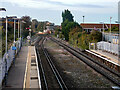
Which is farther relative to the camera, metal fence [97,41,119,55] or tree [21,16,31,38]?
tree [21,16,31,38]

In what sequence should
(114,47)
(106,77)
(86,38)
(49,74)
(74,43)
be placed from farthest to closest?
(74,43), (86,38), (114,47), (49,74), (106,77)

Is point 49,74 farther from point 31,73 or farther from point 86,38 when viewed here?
point 86,38

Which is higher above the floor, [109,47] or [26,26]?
[26,26]

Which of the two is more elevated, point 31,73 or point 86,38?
point 86,38

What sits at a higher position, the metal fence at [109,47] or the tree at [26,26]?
the tree at [26,26]

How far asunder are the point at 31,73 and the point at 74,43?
2553cm

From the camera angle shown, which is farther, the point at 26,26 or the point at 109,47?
the point at 26,26

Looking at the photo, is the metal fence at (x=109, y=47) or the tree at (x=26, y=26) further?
the tree at (x=26, y=26)

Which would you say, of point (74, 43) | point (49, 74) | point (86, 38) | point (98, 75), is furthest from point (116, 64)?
point (74, 43)

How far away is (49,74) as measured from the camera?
14.7m

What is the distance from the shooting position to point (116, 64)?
1589 cm

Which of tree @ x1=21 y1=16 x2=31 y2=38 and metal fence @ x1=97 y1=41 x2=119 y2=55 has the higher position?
tree @ x1=21 y1=16 x2=31 y2=38

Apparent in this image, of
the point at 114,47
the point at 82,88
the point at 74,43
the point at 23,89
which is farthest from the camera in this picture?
the point at 74,43

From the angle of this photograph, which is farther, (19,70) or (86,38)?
(86,38)
